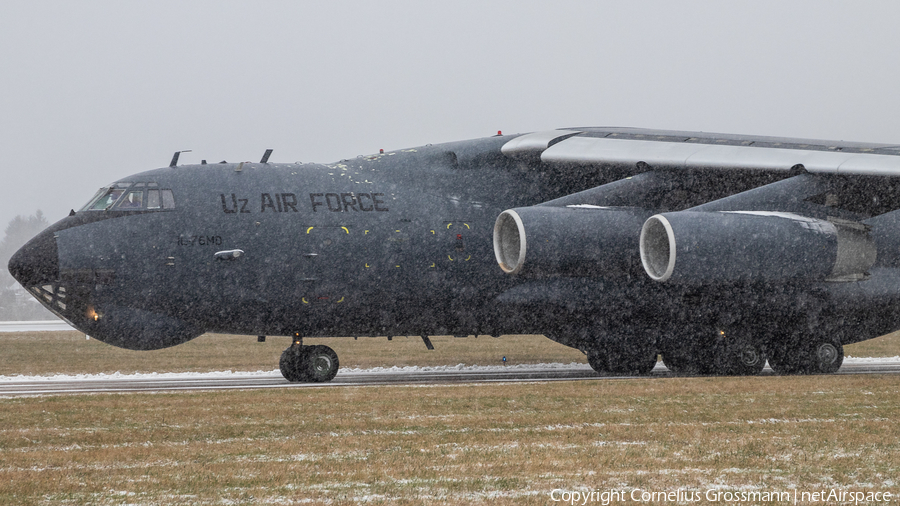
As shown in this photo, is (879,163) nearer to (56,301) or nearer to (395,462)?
(395,462)

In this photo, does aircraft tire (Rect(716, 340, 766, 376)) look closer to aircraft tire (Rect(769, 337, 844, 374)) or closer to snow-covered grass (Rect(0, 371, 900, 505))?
aircraft tire (Rect(769, 337, 844, 374))

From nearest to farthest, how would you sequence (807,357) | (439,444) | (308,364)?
(439,444)
(308,364)
(807,357)

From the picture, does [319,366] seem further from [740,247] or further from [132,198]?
[740,247]

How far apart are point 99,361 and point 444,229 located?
10.4 meters

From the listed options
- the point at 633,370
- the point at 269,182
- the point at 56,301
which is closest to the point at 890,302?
the point at 633,370

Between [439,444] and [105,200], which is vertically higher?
[105,200]

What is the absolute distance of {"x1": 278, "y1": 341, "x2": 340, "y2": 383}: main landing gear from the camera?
15.2m

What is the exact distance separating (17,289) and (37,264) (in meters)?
93.2

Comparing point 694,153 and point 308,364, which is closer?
point 694,153

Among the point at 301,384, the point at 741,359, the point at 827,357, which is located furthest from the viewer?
the point at 827,357

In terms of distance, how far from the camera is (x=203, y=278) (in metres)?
14.3

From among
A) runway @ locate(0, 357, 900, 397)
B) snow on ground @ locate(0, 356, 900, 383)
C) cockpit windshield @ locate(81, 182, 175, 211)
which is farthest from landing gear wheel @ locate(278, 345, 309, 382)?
cockpit windshield @ locate(81, 182, 175, 211)

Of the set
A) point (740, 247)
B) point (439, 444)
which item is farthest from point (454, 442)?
point (740, 247)

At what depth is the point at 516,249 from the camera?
48.5 ft
